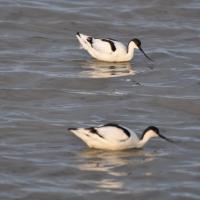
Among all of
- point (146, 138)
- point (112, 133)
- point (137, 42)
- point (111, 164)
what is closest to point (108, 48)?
point (137, 42)

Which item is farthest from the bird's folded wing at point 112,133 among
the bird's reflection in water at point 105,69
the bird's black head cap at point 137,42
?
the bird's black head cap at point 137,42

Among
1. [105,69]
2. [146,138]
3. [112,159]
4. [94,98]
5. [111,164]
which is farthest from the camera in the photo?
[105,69]

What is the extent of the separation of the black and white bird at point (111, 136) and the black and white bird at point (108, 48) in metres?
5.50

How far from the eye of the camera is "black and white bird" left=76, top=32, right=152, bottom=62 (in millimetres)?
20422

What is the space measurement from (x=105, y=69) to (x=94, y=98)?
8.09 ft

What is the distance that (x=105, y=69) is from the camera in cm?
2003

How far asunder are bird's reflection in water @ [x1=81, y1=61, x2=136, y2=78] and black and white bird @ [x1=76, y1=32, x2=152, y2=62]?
123 millimetres

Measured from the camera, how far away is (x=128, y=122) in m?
16.3

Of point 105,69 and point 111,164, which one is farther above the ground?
point 105,69

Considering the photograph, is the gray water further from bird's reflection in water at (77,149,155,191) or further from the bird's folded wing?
the bird's folded wing

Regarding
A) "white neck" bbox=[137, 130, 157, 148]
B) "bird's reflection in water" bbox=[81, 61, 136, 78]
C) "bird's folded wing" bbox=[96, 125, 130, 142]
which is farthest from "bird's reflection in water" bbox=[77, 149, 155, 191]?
"bird's reflection in water" bbox=[81, 61, 136, 78]

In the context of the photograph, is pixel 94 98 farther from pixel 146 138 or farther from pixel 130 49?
pixel 130 49

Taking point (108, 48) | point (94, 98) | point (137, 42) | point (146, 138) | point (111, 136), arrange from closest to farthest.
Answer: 1. point (111, 136)
2. point (146, 138)
3. point (94, 98)
4. point (137, 42)
5. point (108, 48)

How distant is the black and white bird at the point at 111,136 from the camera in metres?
14.8
